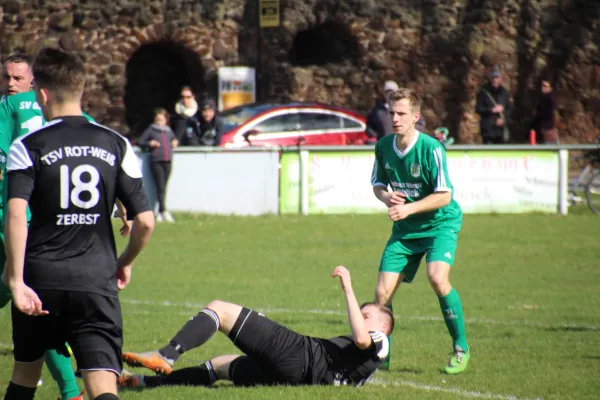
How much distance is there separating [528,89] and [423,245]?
81.1 ft

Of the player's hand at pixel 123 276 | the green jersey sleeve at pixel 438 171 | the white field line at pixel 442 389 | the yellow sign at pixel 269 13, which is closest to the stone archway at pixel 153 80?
the yellow sign at pixel 269 13

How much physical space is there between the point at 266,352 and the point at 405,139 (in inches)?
78.8

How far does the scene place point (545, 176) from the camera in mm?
19188

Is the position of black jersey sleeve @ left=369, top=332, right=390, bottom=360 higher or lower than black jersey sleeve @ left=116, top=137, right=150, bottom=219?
lower

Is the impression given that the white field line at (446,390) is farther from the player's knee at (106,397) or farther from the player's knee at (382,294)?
the player's knee at (106,397)

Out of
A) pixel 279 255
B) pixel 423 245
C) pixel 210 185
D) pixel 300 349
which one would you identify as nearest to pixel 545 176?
pixel 210 185

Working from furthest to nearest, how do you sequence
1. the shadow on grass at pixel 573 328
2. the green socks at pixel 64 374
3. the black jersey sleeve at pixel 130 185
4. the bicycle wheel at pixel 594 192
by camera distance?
the bicycle wheel at pixel 594 192
the shadow on grass at pixel 573 328
the green socks at pixel 64 374
the black jersey sleeve at pixel 130 185

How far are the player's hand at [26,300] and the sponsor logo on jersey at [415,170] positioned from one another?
3.71 meters

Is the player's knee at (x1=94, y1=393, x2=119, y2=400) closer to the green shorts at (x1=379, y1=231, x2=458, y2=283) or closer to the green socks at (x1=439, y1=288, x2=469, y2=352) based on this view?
the green shorts at (x1=379, y1=231, x2=458, y2=283)

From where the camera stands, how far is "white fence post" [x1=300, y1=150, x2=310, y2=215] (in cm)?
1817

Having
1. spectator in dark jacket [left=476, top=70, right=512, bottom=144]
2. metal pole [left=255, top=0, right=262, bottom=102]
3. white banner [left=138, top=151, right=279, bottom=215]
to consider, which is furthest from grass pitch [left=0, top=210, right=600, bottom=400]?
metal pole [left=255, top=0, right=262, bottom=102]

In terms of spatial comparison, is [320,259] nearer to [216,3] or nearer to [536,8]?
[216,3]

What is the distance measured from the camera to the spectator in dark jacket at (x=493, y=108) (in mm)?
22859

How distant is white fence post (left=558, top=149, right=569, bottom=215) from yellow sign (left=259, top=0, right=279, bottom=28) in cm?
892
